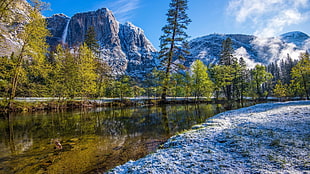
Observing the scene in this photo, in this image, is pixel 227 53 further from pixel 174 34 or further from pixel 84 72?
pixel 84 72

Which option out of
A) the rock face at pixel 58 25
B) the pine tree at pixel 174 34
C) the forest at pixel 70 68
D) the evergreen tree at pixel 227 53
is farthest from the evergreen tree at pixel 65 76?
the rock face at pixel 58 25

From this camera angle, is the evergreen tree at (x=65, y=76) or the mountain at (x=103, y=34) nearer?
the evergreen tree at (x=65, y=76)

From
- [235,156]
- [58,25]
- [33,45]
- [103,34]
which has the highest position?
[58,25]

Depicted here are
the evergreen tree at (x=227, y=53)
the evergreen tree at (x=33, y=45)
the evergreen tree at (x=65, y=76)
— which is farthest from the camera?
the evergreen tree at (x=227, y=53)

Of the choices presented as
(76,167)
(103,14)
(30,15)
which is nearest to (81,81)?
(30,15)

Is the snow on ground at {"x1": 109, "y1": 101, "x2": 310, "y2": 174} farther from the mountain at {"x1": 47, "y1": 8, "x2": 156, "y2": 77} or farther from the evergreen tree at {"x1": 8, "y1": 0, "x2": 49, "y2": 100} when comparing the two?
the mountain at {"x1": 47, "y1": 8, "x2": 156, "y2": 77}

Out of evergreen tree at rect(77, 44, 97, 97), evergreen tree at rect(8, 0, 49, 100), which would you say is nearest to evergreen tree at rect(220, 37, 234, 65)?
evergreen tree at rect(77, 44, 97, 97)

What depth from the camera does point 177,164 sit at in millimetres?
3121

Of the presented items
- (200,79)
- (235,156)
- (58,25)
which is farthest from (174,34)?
(58,25)

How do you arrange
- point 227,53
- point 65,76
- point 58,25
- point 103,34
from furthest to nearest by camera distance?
1. point 58,25
2. point 103,34
3. point 227,53
4. point 65,76

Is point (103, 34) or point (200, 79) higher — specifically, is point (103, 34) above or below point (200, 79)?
above

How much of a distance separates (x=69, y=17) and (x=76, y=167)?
780 feet

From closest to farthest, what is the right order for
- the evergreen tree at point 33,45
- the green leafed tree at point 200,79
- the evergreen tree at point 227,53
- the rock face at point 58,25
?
the evergreen tree at point 33,45 < the green leafed tree at point 200,79 < the evergreen tree at point 227,53 < the rock face at point 58,25

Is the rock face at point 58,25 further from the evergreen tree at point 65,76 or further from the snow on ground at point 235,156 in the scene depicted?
the snow on ground at point 235,156
